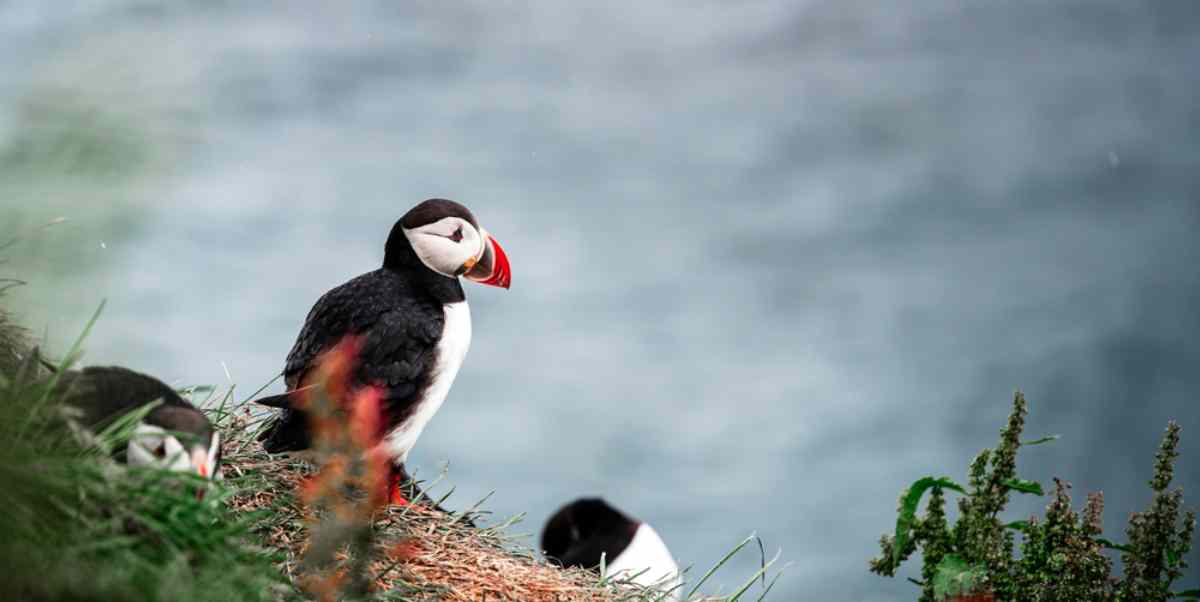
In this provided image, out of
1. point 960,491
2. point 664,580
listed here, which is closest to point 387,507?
point 664,580

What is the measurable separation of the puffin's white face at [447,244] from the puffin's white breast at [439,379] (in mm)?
163

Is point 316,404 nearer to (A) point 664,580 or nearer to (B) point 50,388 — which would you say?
(B) point 50,388

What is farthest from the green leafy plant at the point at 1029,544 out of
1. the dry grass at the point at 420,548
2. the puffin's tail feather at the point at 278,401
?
the puffin's tail feather at the point at 278,401

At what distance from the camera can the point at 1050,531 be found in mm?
5688

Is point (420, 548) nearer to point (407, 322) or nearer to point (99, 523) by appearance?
point (407, 322)

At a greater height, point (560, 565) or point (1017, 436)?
point (1017, 436)

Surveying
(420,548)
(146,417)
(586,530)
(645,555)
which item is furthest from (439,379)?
(586,530)

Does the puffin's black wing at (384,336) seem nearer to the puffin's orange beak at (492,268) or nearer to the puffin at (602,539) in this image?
the puffin's orange beak at (492,268)

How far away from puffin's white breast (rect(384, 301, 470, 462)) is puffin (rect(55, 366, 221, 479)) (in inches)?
65.4

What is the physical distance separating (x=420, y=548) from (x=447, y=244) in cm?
122

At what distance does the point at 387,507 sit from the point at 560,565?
694 millimetres

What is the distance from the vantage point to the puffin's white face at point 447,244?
5180 mm

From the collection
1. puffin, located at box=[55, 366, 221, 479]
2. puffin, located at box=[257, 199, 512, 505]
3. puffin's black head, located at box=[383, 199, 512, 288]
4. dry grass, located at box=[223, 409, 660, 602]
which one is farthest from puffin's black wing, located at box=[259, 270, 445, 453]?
puffin, located at box=[55, 366, 221, 479]

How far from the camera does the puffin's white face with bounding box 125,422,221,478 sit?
311 centimetres
